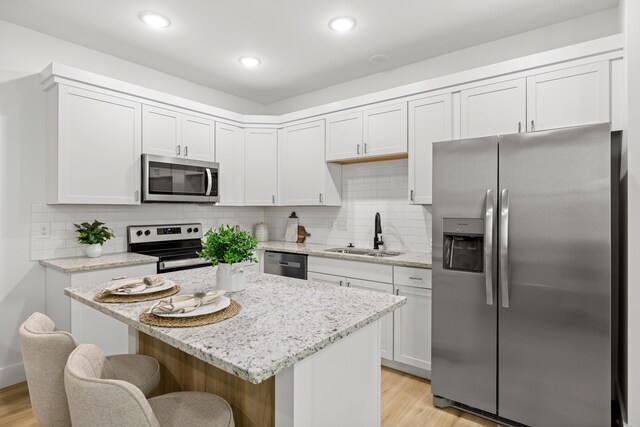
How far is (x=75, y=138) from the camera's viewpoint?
9.17 ft

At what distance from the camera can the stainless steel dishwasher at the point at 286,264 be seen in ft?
11.5

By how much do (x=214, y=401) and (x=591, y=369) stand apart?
1.94m

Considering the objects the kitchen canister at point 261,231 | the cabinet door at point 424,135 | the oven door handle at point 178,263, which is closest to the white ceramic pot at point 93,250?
the oven door handle at point 178,263

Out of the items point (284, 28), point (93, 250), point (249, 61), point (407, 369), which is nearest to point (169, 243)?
point (93, 250)

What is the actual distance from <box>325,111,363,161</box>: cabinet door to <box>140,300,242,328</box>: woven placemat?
96.8 inches

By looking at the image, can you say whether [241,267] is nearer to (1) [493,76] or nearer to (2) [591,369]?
(2) [591,369]

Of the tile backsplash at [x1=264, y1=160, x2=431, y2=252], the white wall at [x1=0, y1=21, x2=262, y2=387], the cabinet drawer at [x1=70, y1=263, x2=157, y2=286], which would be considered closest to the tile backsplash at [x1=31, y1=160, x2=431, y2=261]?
the tile backsplash at [x1=264, y1=160, x2=431, y2=252]

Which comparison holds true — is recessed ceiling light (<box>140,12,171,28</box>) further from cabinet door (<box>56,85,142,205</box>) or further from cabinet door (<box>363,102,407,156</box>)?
cabinet door (<box>363,102,407,156</box>)

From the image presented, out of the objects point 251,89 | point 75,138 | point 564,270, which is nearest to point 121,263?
point 75,138

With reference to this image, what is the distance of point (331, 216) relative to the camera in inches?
160

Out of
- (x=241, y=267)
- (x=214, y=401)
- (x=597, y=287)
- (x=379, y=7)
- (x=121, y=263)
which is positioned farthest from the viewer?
(x=121, y=263)

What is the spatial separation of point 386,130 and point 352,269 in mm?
1277

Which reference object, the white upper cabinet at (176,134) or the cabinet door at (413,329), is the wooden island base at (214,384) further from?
the white upper cabinet at (176,134)

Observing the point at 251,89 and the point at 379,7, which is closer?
the point at 379,7
